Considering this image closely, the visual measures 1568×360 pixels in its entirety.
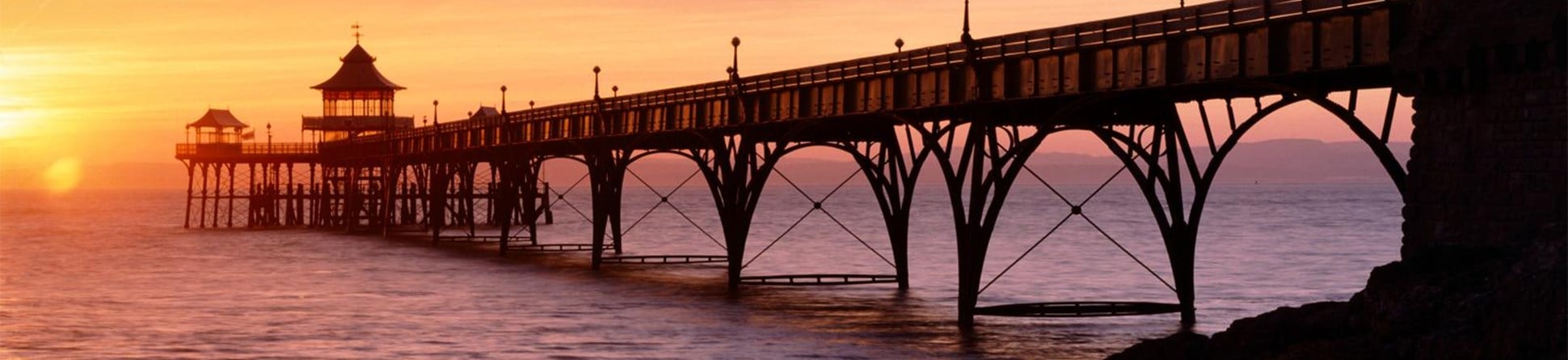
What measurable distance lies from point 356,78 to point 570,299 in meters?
83.0

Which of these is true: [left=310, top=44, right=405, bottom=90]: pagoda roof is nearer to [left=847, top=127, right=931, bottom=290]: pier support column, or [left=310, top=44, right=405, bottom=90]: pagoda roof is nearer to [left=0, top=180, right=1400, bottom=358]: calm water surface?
[left=0, top=180, right=1400, bottom=358]: calm water surface

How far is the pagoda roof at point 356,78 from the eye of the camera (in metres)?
131

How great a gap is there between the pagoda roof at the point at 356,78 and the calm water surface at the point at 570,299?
1039 inches

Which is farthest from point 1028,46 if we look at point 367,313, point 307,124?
point 307,124

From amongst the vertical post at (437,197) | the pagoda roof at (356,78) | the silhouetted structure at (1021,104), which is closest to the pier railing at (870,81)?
the silhouetted structure at (1021,104)

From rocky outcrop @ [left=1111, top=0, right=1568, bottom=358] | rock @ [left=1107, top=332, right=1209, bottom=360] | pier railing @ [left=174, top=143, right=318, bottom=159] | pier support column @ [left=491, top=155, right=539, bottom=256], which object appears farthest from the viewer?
pier railing @ [left=174, top=143, right=318, bottom=159]

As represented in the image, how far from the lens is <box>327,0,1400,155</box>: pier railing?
31.6 m

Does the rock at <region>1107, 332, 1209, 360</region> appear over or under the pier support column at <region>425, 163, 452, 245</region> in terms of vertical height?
under

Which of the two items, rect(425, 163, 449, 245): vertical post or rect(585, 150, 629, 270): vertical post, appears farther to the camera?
rect(425, 163, 449, 245): vertical post

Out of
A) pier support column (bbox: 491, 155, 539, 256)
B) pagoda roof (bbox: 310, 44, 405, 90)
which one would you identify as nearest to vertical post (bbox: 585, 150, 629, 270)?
pier support column (bbox: 491, 155, 539, 256)

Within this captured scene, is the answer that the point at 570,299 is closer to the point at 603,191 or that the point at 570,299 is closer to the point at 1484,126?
the point at 603,191

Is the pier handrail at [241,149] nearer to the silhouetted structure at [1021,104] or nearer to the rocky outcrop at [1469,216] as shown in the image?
the silhouetted structure at [1021,104]

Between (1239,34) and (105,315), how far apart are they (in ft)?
96.4

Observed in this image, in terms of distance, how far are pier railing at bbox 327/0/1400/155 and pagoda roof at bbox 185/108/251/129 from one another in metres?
54.9
